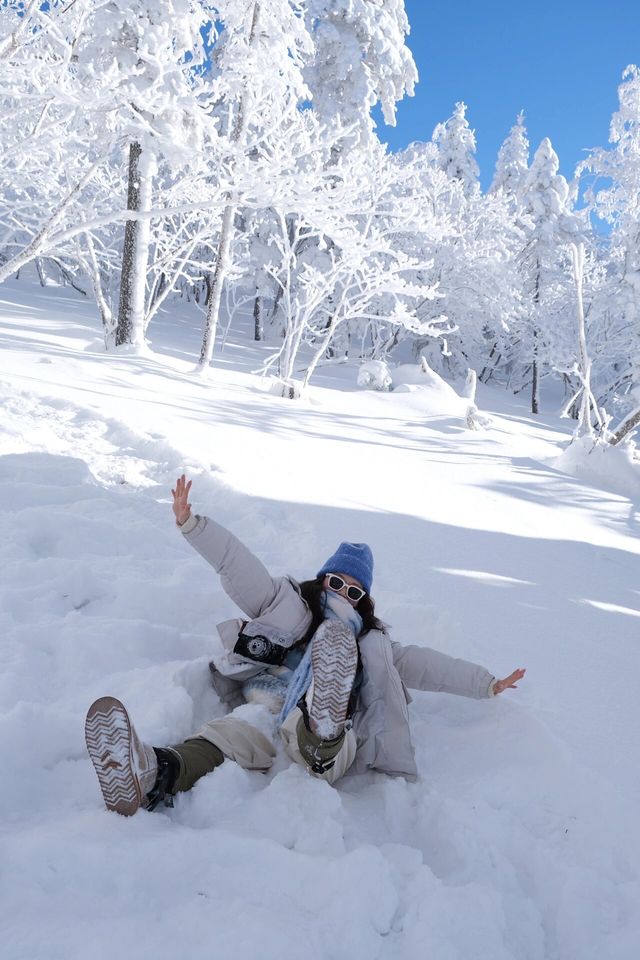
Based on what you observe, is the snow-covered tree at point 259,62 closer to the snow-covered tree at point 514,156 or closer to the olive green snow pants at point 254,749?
the olive green snow pants at point 254,749

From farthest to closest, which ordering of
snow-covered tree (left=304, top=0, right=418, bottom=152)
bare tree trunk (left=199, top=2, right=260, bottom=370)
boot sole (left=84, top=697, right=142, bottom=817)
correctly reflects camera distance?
snow-covered tree (left=304, top=0, right=418, bottom=152) < bare tree trunk (left=199, top=2, right=260, bottom=370) < boot sole (left=84, top=697, right=142, bottom=817)

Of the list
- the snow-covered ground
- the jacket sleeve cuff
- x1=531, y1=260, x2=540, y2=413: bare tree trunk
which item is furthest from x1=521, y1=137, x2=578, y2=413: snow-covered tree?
the jacket sleeve cuff

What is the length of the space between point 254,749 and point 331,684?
0.45m

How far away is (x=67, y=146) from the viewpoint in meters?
8.14

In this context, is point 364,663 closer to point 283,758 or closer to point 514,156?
point 283,758

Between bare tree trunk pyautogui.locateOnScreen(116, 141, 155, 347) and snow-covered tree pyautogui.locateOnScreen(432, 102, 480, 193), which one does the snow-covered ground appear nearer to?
bare tree trunk pyautogui.locateOnScreen(116, 141, 155, 347)

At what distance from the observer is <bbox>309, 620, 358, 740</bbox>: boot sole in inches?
78.7

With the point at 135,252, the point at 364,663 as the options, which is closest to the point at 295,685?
the point at 364,663

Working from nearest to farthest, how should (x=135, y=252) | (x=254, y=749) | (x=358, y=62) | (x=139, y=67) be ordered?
(x=254, y=749)
(x=139, y=67)
(x=135, y=252)
(x=358, y=62)

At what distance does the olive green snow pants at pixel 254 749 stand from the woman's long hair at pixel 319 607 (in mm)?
466

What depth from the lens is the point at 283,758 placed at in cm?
232

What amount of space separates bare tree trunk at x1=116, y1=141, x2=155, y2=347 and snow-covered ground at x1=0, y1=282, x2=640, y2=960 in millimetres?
5472

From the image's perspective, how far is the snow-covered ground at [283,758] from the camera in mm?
1501

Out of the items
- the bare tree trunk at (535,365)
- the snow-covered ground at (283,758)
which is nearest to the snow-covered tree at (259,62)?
the snow-covered ground at (283,758)
